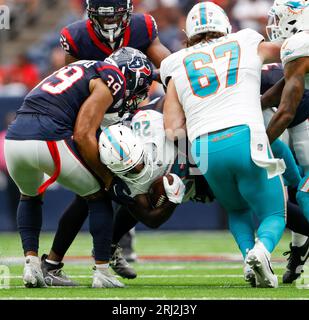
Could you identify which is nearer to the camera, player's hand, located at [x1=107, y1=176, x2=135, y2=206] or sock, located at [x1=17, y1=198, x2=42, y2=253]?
player's hand, located at [x1=107, y1=176, x2=135, y2=206]

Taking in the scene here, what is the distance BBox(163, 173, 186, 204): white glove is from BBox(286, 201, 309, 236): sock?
2.51ft

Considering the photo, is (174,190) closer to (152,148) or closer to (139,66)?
(152,148)

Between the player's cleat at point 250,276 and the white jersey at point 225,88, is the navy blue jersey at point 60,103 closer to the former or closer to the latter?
the white jersey at point 225,88

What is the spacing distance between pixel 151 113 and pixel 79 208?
0.71 m

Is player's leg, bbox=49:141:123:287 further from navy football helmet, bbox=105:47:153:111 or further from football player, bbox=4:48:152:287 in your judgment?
navy football helmet, bbox=105:47:153:111

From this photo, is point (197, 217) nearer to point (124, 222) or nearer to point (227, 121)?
point (124, 222)

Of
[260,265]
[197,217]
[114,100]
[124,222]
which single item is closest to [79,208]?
[124,222]

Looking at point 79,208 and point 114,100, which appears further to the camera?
point 79,208

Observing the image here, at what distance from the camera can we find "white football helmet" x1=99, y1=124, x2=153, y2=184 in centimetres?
493
